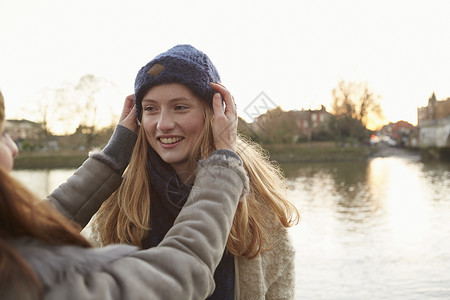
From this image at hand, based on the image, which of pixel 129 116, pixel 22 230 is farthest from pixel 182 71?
pixel 22 230

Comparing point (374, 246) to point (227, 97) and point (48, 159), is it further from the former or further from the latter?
point (48, 159)

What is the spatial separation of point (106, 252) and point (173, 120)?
1.01m

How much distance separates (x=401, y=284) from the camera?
28.8ft

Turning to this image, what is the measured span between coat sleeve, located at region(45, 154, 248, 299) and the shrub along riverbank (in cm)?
4317

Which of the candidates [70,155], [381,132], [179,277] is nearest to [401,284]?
[179,277]

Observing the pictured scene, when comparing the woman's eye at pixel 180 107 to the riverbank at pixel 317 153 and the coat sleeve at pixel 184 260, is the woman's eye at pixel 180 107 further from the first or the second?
the riverbank at pixel 317 153

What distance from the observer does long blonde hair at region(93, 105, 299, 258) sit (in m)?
1.99

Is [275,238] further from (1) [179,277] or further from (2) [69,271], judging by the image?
(2) [69,271]

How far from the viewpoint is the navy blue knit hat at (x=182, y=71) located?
6.30 feet

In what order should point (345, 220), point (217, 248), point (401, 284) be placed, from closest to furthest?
point (217, 248) → point (401, 284) → point (345, 220)

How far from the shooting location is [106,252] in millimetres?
1035

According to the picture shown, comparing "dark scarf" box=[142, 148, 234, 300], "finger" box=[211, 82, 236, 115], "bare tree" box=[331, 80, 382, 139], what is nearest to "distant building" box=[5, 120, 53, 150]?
"bare tree" box=[331, 80, 382, 139]

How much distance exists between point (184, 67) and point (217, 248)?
3.13 ft

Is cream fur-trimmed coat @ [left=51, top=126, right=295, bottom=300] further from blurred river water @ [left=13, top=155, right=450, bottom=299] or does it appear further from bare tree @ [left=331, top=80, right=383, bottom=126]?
bare tree @ [left=331, top=80, right=383, bottom=126]
